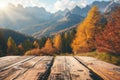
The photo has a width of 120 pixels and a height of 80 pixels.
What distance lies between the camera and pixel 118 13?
20.1m

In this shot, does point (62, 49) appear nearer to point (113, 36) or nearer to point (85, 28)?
point (85, 28)

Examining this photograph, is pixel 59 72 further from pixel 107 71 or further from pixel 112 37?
pixel 112 37

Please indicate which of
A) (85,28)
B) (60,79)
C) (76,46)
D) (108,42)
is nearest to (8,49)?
(76,46)

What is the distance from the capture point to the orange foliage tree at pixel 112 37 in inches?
Result: 793

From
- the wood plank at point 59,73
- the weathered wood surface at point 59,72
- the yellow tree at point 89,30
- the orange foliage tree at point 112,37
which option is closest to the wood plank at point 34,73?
the weathered wood surface at point 59,72

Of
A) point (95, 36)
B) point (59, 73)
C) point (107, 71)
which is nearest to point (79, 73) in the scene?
point (59, 73)

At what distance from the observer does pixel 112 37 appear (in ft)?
69.4

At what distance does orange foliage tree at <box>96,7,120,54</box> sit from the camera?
20141 mm

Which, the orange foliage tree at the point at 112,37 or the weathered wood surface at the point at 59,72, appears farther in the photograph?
the orange foliage tree at the point at 112,37

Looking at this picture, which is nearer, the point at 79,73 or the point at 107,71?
the point at 79,73

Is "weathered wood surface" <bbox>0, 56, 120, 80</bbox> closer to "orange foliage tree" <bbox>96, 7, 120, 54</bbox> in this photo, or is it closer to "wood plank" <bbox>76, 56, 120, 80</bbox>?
"wood plank" <bbox>76, 56, 120, 80</bbox>

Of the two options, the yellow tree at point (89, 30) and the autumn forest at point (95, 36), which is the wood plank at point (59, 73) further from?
the yellow tree at point (89, 30)

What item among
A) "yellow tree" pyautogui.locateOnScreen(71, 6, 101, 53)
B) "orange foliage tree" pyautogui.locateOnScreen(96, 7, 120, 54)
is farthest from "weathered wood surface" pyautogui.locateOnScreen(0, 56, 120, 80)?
"yellow tree" pyautogui.locateOnScreen(71, 6, 101, 53)

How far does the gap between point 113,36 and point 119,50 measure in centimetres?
191
